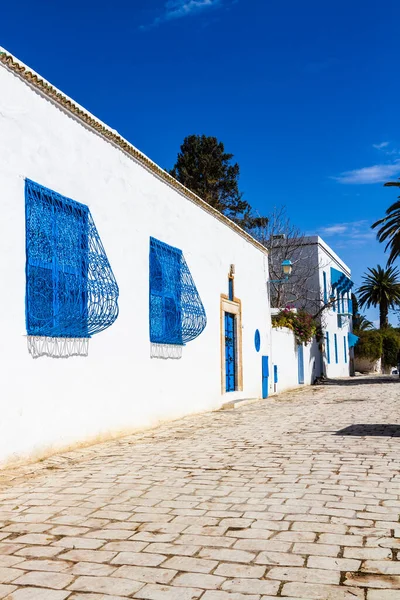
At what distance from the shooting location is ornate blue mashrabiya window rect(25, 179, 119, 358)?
6.81 m

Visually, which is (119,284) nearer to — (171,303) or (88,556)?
(171,303)

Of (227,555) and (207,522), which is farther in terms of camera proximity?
(207,522)

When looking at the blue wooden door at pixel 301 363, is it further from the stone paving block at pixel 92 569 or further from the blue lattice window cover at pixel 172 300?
the stone paving block at pixel 92 569

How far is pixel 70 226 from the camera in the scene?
762 cm

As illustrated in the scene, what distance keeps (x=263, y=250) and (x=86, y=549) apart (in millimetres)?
14029

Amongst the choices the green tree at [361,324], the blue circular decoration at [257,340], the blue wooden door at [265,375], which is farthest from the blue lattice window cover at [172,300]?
the green tree at [361,324]

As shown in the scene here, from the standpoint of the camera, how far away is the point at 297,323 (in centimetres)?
2108

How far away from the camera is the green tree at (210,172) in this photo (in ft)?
118

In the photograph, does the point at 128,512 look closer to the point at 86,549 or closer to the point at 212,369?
the point at 86,549

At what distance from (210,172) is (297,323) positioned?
1762 centimetres

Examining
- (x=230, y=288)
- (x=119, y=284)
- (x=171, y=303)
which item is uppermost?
(x=230, y=288)

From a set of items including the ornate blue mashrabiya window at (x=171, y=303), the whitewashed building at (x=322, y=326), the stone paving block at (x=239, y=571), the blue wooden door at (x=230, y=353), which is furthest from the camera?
the whitewashed building at (x=322, y=326)

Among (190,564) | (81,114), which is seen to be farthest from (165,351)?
(190,564)

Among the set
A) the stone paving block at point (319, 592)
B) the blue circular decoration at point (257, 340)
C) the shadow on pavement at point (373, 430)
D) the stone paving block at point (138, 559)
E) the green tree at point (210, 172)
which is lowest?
the stone paving block at point (319, 592)
